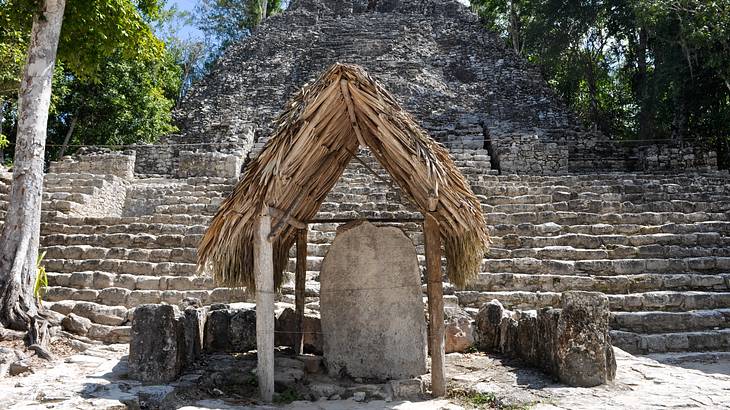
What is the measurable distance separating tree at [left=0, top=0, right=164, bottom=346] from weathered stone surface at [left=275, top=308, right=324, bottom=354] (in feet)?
7.40

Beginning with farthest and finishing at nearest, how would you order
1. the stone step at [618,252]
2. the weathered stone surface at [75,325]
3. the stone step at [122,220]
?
the stone step at [122,220]
the stone step at [618,252]
the weathered stone surface at [75,325]

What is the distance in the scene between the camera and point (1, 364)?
4762 millimetres

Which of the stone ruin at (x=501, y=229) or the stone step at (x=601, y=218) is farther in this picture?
the stone step at (x=601, y=218)

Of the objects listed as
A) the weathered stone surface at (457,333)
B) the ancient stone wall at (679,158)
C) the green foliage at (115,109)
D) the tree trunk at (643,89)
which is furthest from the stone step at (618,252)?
the green foliage at (115,109)

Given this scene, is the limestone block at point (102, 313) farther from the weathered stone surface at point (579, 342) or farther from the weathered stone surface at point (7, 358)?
the weathered stone surface at point (579, 342)

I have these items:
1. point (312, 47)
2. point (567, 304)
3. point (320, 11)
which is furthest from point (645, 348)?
point (320, 11)

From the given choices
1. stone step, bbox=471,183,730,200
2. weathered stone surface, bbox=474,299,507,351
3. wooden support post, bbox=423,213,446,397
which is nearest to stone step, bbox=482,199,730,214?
stone step, bbox=471,183,730,200

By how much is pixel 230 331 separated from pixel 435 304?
2.16 metres

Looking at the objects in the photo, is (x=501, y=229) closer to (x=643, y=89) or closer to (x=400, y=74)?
(x=643, y=89)

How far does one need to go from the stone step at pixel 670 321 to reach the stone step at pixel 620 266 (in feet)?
3.23

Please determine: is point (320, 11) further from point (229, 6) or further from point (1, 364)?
point (1, 364)

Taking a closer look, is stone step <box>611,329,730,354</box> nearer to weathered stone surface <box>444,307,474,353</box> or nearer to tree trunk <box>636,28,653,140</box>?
weathered stone surface <box>444,307,474,353</box>

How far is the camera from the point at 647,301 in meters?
7.06

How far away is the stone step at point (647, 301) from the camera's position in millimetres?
7047
